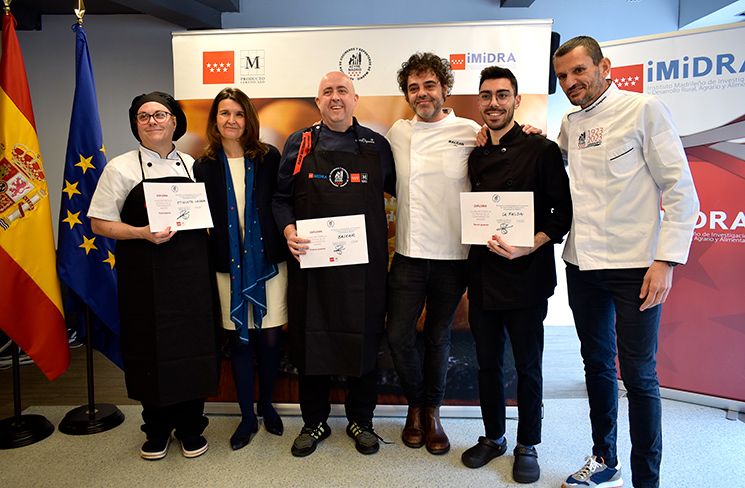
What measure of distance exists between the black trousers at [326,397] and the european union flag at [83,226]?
117 centimetres

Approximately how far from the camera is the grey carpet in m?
2.32

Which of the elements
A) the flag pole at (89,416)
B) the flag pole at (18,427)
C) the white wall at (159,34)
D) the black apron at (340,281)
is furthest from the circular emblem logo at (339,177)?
the white wall at (159,34)

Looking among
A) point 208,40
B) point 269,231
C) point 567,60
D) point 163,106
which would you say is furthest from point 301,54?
point 567,60

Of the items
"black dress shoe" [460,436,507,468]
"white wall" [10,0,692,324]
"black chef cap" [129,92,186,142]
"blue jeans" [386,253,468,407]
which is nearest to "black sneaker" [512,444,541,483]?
"black dress shoe" [460,436,507,468]

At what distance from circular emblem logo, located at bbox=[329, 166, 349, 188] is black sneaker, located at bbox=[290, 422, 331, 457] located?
132 centimetres

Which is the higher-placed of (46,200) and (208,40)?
(208,40)

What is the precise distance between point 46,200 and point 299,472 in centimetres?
201

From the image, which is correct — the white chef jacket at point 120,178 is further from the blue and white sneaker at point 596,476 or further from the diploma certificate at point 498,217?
the blue and white sneaker at point 596,476

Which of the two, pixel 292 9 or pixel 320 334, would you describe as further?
pixel 292 9

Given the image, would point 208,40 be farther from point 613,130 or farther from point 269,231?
point 613,130

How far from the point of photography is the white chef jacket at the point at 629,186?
5.92 feet

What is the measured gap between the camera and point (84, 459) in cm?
253

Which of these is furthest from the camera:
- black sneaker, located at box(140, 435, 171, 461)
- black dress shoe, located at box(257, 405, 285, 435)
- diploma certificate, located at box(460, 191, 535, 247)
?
black dress shoe, located at box(257, 405, 285, 435)

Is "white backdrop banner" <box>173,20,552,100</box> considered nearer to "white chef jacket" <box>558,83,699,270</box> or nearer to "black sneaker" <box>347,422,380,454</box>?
"white chef jacket" <box>558,83,699,270</box>
